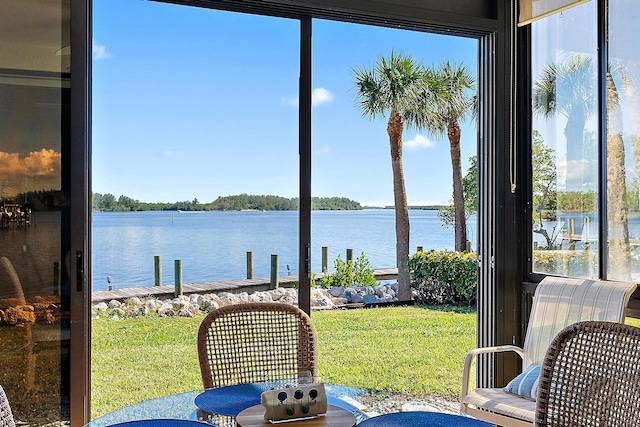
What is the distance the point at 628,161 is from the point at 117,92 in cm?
298

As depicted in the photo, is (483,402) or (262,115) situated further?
(262,115)

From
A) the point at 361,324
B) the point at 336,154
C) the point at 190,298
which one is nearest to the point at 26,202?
the point at 190,298

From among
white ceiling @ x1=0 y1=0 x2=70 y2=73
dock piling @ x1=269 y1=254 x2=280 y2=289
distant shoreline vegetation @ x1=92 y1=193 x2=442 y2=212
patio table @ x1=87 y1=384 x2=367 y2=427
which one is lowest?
patio table @ x1=87 y1=384 x2=367 y2=427

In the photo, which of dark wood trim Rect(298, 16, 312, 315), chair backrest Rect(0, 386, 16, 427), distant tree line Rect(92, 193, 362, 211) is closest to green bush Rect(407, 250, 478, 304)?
distant tree line Rect(92, 193, 362, 211)

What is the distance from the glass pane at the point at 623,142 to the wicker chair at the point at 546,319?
0.86 feet

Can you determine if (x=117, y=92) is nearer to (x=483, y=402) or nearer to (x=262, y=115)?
(x=262, y=115)

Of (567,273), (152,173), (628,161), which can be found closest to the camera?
(628,161)

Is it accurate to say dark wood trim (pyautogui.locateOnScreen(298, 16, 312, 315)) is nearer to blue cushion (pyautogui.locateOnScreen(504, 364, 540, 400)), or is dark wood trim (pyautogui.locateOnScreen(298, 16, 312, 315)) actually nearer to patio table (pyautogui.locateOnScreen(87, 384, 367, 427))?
blue cushion (pyautogui.locateOnScreen(504, 364, 540, 400))

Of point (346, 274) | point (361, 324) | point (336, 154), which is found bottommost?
point (361, 324)

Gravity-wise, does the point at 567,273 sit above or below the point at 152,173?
below

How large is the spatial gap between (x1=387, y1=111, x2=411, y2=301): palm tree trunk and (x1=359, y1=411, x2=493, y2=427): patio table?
18.4ft

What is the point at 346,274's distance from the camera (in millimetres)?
7316

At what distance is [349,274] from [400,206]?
0.98 meters

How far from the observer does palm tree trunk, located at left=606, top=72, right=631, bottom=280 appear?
3406 mm
